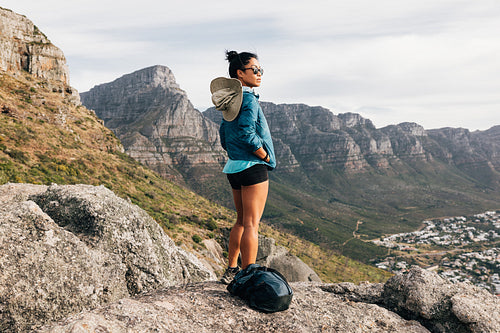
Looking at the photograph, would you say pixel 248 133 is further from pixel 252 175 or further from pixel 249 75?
pixel 249 75

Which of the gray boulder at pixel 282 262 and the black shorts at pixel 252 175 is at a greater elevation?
the black shorts at pixel 252 175

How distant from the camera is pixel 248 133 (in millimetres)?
4578

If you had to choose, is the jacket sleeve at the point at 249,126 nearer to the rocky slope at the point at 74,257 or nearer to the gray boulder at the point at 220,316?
the gray boulder at the point at 220,316

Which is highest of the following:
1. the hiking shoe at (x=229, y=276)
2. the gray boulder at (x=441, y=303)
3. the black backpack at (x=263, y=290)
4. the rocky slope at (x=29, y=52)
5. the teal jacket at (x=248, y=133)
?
the rocky slope at (x=29, y=52)

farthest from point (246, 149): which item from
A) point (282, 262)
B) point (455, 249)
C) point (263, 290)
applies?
point (455, 249)

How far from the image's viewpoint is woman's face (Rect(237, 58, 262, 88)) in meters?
5.15

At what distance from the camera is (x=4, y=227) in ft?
12.3

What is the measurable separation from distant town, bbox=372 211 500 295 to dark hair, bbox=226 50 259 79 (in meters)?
87.0

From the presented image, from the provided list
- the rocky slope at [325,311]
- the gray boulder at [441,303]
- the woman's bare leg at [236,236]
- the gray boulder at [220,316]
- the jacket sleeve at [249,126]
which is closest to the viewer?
the gray boulder at [220,316]

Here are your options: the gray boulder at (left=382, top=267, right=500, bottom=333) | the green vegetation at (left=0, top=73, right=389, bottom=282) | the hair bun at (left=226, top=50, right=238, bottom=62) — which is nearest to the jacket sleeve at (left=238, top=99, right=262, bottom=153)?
the hair bun at (left=226, top=50, right=238, bottom=62)

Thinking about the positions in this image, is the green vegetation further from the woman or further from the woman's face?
the woman's face

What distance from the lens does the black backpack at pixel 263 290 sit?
4.01 metres

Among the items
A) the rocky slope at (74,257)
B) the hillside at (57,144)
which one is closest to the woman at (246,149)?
the rocky slope at (74,257)

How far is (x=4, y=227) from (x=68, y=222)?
130 centimetres
